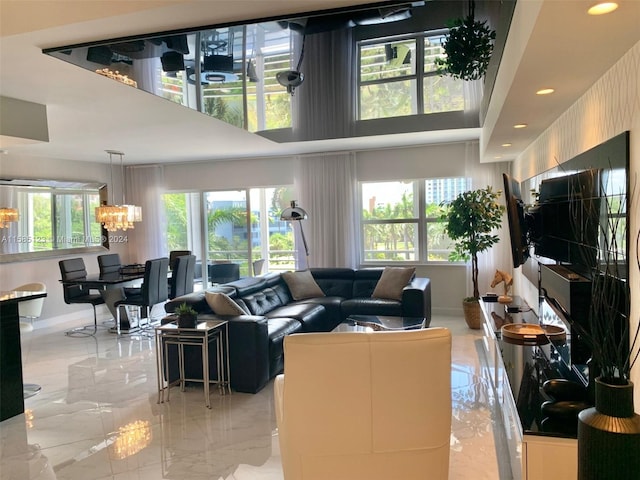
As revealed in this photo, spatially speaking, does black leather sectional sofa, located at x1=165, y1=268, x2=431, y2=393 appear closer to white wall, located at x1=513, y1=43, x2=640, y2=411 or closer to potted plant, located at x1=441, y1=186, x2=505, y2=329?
potted plant, located at x1=441, y1=186, x2=505, y2=329

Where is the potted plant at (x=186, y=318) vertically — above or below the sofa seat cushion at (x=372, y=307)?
above

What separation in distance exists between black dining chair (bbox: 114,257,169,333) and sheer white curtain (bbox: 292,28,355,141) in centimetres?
262

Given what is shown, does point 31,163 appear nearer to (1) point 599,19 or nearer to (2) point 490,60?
(2) point 490,60

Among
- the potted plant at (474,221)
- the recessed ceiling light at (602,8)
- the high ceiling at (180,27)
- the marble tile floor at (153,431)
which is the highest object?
the high ceiling at (180,27)

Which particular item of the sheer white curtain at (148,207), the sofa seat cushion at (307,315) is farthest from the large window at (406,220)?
the sheer white curtain at (148,207)

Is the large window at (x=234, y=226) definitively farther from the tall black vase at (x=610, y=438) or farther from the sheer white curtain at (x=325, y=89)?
the tall black vase at (x=610, y=438)

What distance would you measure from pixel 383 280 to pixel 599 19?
475cm

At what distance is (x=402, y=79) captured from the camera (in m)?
6.53

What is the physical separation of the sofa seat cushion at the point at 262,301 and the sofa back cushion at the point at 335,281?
837mm

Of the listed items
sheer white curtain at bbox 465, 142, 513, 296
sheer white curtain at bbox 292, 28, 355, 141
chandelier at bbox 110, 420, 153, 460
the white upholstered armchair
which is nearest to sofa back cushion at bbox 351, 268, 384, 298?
sheer white curtain at bbox 465, 142, 513, 296

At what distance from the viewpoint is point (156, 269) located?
20.4 feet

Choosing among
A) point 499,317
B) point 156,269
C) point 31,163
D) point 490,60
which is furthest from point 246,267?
point 490,60

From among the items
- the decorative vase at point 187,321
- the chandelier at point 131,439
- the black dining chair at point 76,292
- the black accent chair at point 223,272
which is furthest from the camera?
the black accent chair at point 223,272

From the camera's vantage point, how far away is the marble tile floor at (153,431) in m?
2.82
